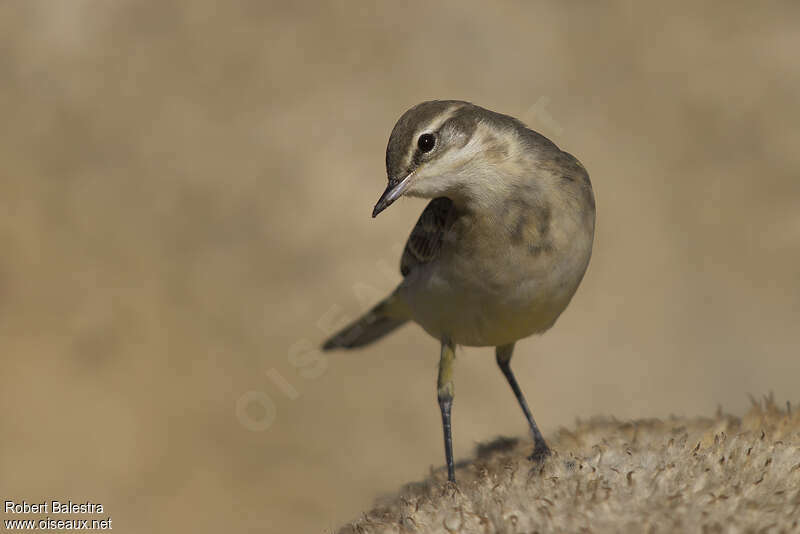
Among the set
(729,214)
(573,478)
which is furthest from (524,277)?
(729,214)

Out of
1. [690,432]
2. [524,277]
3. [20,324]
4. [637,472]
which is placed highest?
[20,324]

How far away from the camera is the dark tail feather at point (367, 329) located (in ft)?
20.4

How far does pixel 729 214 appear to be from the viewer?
Answer: 9.42 m

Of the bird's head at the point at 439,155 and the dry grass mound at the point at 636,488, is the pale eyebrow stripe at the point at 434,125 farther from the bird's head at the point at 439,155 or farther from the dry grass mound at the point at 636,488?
the dry grass mound at the point at 636,488

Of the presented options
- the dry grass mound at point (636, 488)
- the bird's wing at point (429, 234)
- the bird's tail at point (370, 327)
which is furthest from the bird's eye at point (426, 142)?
the bird's tail at point (370, 327)

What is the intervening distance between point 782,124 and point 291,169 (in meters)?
4.76

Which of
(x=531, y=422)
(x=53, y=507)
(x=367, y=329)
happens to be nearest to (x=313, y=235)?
(x=367, y=329)

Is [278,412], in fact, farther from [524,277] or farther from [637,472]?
[637,472]

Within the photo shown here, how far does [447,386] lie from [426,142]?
1.57m

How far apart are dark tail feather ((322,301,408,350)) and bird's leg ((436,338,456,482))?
999mm

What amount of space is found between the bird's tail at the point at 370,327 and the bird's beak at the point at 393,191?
72.5 inches

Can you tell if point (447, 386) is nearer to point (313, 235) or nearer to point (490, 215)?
point (490, 215)

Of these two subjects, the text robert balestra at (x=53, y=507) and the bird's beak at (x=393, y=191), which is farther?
the text robert balestra at (x=53, y=507)

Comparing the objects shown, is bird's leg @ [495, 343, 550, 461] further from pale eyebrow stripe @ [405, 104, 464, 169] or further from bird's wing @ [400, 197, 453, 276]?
pale eyebrow stripe @ [405, 104, 464, 169]
